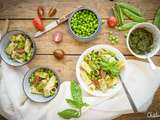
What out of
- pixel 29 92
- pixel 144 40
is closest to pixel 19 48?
pixel 29 92

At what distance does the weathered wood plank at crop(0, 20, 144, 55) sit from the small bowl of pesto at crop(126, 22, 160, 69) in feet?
0.14

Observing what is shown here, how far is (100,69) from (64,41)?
0.18 m

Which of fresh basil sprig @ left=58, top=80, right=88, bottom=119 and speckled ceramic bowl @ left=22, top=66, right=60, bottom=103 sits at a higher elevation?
speckled ceramic bowl @ left=22, top=66, right=60, bottom=103

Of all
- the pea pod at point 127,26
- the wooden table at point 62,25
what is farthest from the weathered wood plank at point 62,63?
the pea pod at point 127,26

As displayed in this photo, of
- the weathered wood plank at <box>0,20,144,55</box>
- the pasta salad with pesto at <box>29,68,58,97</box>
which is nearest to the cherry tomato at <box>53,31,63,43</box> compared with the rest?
the weathered wood plank at <box>0,20,144,55</box>

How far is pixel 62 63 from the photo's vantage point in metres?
2.46

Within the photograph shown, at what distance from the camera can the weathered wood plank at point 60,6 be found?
8.11 feet

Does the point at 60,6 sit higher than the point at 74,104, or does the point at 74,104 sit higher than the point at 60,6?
the point at 60,6

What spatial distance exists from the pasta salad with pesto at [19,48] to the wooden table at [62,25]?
0.04 meters

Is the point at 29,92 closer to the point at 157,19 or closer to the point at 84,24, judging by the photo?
the point at 84,24

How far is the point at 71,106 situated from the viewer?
243 centimetres

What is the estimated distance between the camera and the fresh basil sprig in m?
2.40

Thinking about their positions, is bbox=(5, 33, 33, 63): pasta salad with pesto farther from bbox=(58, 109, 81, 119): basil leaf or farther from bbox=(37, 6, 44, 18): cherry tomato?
bbox=(58, 109, 81, 119): basil leaf

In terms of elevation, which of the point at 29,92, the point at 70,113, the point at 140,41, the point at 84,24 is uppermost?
the point at 84,24
